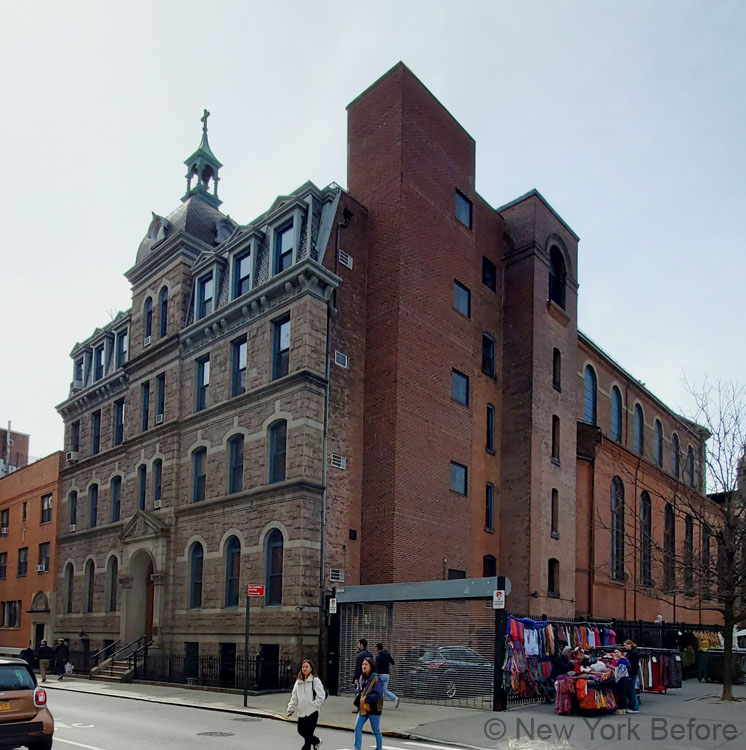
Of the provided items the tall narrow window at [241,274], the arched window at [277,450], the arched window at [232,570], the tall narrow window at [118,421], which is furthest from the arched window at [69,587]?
the tall narrow window at [241,274]

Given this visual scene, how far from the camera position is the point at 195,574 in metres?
29.4

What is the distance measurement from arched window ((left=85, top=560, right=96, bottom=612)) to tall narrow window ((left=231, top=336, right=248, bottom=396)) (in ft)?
A: 42.7

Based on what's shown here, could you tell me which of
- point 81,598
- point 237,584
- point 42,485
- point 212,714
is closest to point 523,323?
point 237,584

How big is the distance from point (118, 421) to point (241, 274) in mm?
11207

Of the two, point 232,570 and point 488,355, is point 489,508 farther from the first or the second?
point 232,570

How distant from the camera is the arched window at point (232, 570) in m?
27.3

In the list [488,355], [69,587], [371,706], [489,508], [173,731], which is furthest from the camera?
[69,587]

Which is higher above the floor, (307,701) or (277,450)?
(277,450)

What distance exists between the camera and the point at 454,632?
2155 centimetres

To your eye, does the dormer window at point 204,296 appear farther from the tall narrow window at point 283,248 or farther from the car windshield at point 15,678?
the car windshield at point 15,678

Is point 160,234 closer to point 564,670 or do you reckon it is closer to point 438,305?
point 438,305

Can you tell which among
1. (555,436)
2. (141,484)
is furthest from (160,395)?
(555,436)

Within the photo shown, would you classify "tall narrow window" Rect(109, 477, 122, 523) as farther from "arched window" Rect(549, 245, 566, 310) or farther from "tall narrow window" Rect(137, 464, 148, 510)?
"arched window" Rect(549, 245, 566, 310)

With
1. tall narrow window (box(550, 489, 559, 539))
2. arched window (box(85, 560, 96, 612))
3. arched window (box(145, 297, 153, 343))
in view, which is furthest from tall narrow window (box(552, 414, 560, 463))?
arched window (box(85, 560, 96, 612))
